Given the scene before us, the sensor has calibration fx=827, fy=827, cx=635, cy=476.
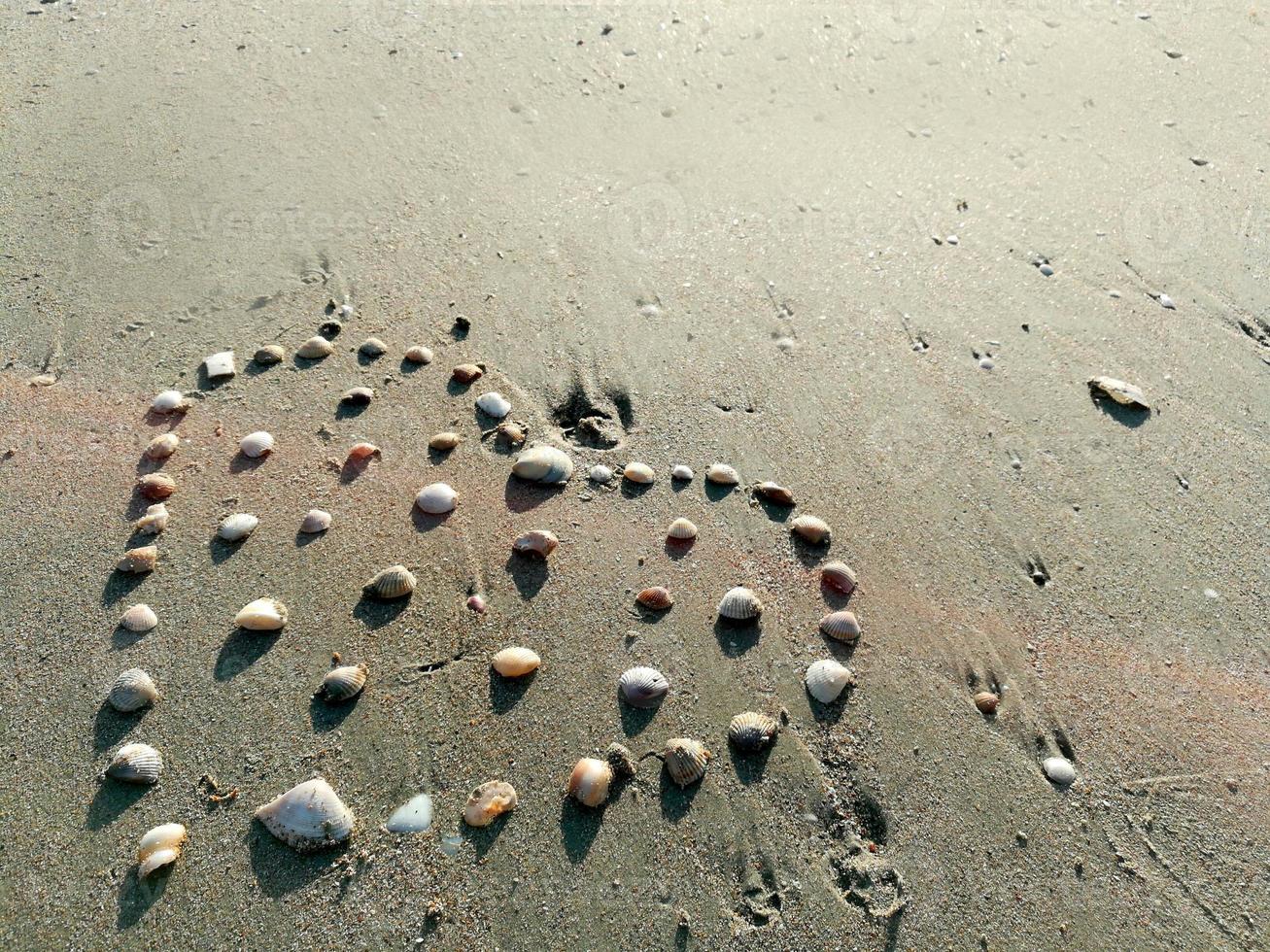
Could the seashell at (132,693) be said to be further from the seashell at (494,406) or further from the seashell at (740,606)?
the seashell at (740,606)

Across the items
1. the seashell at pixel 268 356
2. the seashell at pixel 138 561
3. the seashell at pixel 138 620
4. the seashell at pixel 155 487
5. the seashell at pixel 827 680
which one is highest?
the seashell at pixel 268 356

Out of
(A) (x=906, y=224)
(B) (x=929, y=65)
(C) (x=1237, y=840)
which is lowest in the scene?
(C) (x=1237, y=840)

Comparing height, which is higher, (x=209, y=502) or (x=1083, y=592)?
(x=209, y=502)

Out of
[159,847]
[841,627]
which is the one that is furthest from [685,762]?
[159,847]

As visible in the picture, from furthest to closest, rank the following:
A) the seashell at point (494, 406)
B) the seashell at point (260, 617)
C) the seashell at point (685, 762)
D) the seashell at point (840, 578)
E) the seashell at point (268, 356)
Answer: the seashell at point (268, 356)
the seashell at point (494, 406)
the seashell at point (840, 578)
the seashell at point (260, 617)
the seashell at point (685, 762)

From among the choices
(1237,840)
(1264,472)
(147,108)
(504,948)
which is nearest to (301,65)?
(147,108)

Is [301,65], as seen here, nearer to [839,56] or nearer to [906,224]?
[839,56]

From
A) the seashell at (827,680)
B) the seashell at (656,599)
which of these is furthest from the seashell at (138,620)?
the seashell at (827,680)

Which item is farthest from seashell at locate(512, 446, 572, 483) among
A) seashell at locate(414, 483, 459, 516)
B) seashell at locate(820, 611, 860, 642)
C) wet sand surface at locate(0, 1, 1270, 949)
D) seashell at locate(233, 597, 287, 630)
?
seashell at locate(820, 611, 860, 642)
